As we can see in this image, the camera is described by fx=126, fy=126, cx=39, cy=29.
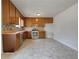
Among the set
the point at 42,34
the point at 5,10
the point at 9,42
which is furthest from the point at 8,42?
the point at 42,34

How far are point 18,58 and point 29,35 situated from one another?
839 centimetres

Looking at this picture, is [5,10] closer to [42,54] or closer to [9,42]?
[9,42]

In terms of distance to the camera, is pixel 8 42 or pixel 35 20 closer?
pixel 8 42

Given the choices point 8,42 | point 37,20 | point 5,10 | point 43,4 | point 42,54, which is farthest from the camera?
point 37,20

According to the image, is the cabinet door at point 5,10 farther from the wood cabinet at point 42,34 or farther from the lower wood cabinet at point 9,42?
the wood cabinet at point 42,34

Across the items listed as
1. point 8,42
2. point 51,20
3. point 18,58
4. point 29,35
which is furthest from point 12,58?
point 51,20

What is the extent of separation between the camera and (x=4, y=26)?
5.82 metres

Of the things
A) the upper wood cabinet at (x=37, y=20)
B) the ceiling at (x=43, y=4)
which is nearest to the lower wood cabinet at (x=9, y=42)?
the ceiling at (x=43, y=4)

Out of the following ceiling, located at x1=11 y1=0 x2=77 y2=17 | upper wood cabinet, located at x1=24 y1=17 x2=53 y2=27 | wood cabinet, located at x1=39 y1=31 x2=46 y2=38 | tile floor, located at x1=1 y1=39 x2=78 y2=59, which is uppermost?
ceiling, located at x1=11 y1=0 x2=77 y2=17

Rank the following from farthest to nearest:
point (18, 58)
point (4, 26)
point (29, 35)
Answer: point (29, 35) → point (4, 26) → point (18, 58)

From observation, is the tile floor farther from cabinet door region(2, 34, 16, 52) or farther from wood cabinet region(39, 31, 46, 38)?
wood cabinet region(39, 31, 46, 38)

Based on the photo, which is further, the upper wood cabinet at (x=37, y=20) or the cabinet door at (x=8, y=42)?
the upper wood cabinet at (x=37, y=20)

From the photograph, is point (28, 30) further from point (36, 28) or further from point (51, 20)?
point (51, 20)

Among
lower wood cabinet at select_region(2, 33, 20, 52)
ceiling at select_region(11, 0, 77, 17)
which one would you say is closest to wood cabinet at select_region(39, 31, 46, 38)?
ceiling at select_region(11, 0, 77, 17)
